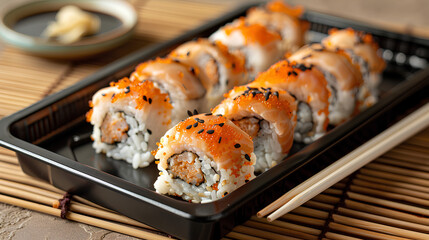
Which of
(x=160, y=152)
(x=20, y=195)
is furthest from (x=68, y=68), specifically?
(x=160, y=152)

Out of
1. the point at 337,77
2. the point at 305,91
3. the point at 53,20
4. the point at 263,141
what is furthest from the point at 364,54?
the point at 53,20

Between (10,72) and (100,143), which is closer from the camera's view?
(100,143)

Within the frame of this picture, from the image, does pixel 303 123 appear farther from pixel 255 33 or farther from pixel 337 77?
pixel 255 33

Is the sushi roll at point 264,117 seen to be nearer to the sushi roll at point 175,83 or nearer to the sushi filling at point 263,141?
the sushi filling at point 263,141

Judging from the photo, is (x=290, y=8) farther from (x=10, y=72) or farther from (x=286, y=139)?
(x=10, y=72)

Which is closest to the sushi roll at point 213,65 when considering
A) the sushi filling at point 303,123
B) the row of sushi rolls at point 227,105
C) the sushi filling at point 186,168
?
the row of sushi rolls at point 227,105

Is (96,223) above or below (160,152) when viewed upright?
below
